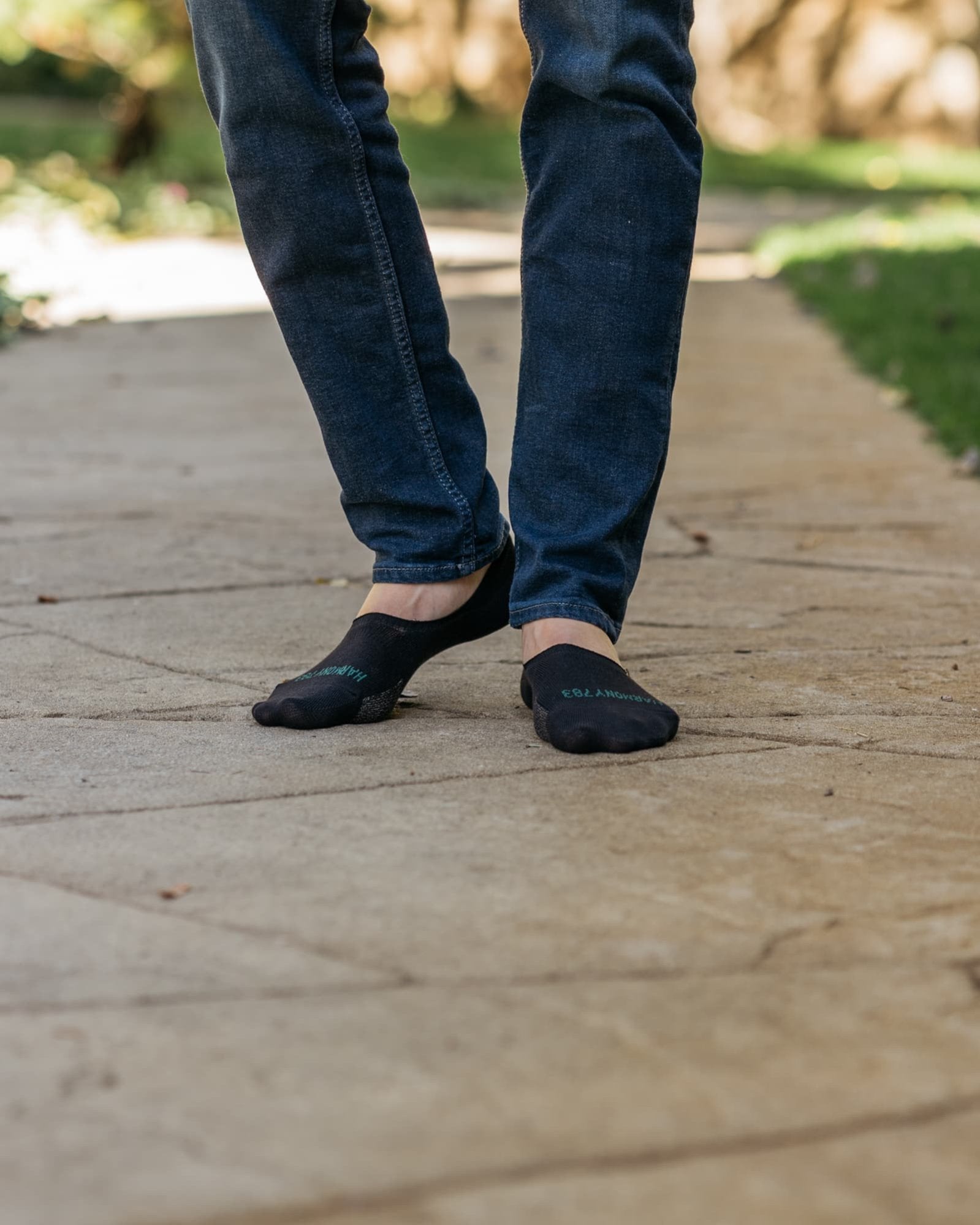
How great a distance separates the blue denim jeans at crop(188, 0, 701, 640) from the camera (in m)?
1.70

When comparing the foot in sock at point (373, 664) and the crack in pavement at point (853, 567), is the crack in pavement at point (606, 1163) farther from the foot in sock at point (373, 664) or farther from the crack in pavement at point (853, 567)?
the crack in pavement at point (853, 567)

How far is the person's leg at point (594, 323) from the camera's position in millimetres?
1688

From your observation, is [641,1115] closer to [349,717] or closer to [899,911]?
[899,911]

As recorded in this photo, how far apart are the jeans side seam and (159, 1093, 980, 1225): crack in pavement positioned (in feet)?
3.25

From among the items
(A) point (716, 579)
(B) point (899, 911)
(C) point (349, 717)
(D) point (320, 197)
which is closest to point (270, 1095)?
(B) point (899, 911)

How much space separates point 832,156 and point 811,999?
15065mm

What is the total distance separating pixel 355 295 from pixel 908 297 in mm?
4191

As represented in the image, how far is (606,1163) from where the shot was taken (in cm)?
92

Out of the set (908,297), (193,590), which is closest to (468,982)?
(193,590)

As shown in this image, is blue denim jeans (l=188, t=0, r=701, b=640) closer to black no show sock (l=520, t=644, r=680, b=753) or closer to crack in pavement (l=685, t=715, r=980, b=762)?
black no show sock (l=520, t=644, r=680, b=753)

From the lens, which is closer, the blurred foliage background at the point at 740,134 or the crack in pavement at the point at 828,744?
the crack in pavement at the point at 828,744

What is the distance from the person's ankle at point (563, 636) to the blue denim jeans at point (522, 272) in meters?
0.01

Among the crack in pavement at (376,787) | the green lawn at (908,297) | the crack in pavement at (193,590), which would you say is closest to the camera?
the crack in pavement at (376,787)

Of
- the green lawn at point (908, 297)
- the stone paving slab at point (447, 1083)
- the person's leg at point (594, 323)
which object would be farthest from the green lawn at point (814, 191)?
the stone paving slab at point (447, 1083)
